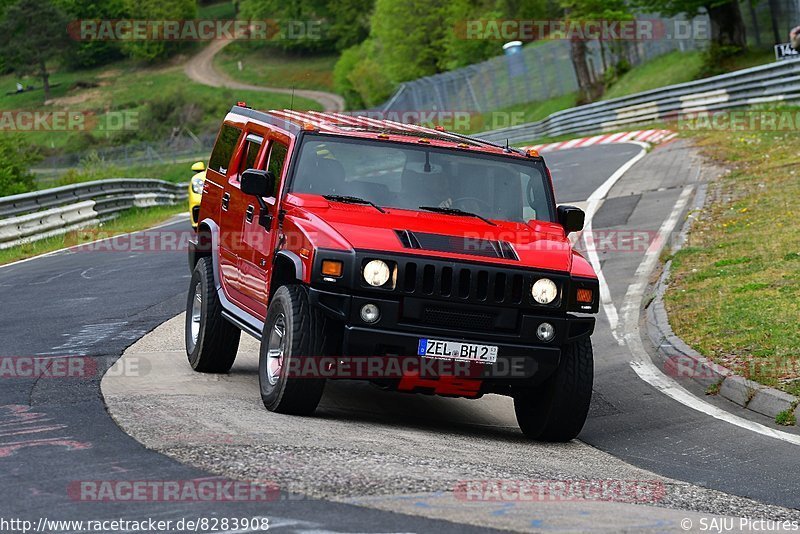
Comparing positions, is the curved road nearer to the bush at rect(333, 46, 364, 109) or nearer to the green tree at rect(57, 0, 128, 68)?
the bush at rect(333, 46, 364, 109)

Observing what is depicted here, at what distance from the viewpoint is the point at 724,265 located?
15.9 m

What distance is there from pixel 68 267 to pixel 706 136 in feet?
60.3

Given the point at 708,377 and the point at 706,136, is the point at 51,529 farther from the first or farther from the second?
the point at 706,136

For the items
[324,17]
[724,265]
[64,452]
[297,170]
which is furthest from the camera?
[324,17]

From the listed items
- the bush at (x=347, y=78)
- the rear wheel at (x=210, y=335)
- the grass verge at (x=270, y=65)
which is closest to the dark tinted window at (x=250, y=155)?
the rear wheel at (x=210, y=335)

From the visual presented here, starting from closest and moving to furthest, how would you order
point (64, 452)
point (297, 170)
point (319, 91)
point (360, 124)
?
point (64, 452), point (297, 170), point (360, 124), point (319, 91)

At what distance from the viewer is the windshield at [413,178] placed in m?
9.62

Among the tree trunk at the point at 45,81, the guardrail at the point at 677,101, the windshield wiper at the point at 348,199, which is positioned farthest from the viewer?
the tree trunk at the point at 45,81

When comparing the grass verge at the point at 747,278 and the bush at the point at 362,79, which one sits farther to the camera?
the bush at the point at 362,79

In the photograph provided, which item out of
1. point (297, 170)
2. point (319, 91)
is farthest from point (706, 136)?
point (319, 91)

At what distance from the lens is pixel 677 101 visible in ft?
132

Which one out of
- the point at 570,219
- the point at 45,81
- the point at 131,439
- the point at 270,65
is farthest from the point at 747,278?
the point at 270,65

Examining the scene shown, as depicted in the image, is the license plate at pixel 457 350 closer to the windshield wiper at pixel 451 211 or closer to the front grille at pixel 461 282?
the front grille at pixel 461 282

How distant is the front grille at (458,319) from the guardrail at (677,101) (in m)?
19.7
